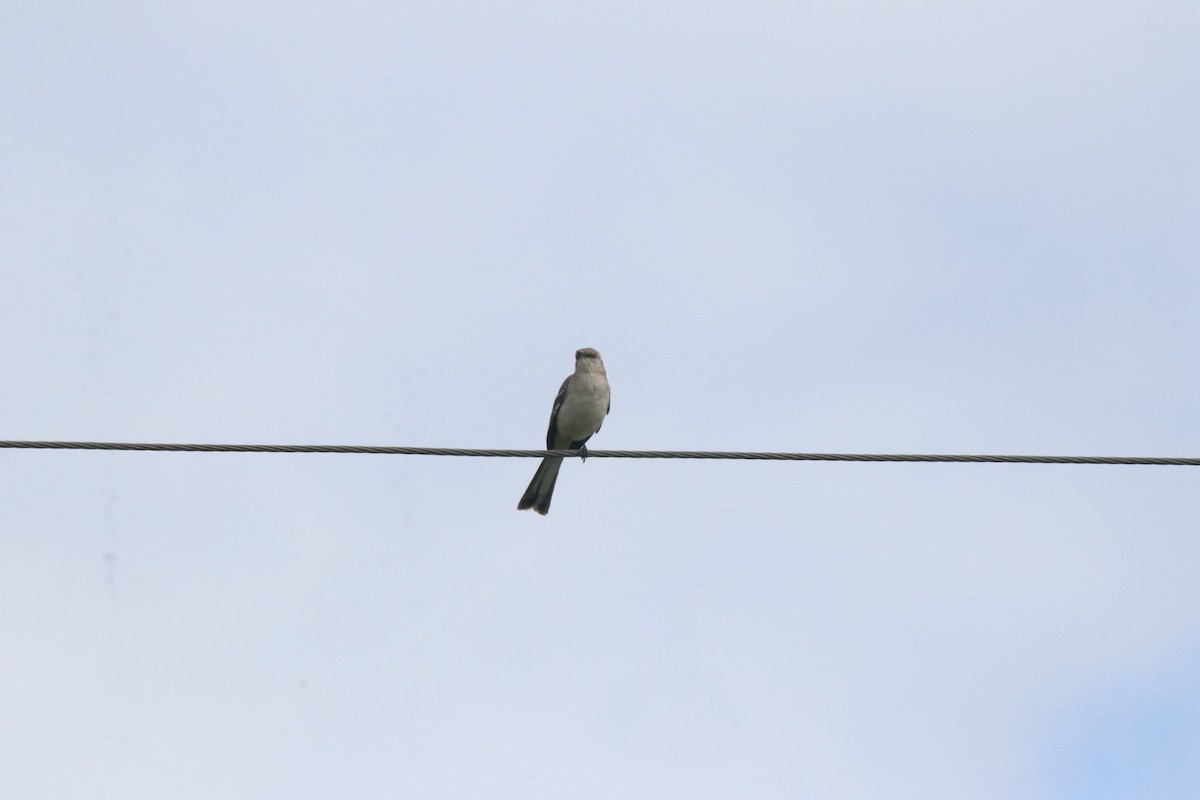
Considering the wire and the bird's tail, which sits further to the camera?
the bird's tail

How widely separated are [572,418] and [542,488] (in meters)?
0.73

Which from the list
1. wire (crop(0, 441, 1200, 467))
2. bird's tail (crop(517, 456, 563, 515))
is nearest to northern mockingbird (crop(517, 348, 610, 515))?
bird's tail (crop(517, 456, 563, 515))

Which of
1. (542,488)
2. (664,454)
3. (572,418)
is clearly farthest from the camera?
(542,488)

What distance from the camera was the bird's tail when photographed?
1534 centimetres

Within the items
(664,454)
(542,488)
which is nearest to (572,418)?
(542,488)

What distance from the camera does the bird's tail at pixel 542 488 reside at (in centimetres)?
1534

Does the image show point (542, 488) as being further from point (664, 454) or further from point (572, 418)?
point (664, 454)

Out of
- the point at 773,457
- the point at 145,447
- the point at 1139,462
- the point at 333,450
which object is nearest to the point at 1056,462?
the point at 1139,462

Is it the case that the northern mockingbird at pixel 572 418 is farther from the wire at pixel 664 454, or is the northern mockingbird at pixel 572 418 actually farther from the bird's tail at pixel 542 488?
the wire at pixel 664 454

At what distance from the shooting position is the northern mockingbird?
15.2 m

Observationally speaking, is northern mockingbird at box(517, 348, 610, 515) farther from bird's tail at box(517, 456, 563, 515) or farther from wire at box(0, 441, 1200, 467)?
wire at box(0, 441, 1200, 467)

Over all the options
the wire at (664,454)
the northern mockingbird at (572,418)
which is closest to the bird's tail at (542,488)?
the northern mockingbird at (572,418)

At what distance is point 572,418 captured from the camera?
15.2 metres

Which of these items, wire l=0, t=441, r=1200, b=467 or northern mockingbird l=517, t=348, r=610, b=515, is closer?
wire l=0, t=441, r=1200, b=467
